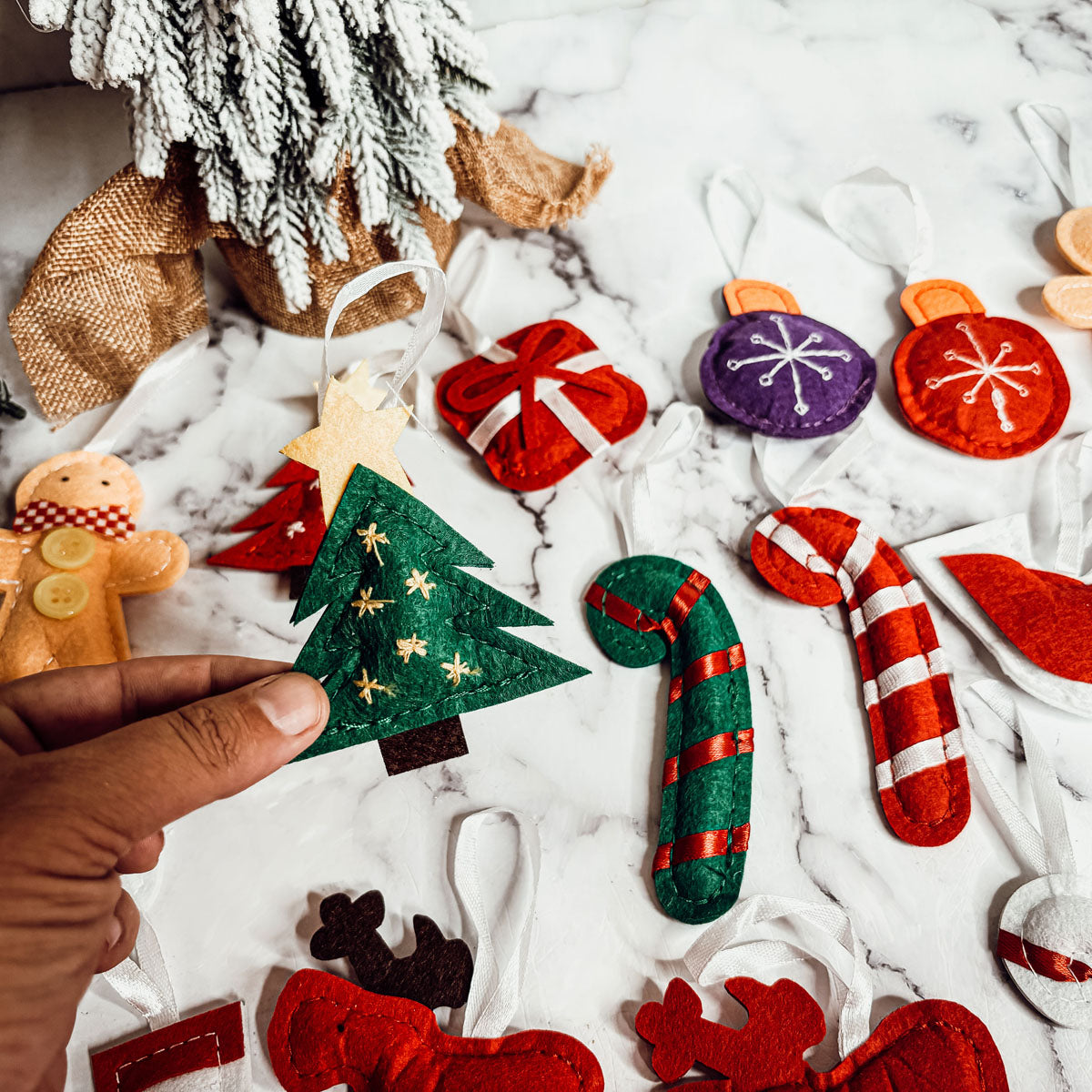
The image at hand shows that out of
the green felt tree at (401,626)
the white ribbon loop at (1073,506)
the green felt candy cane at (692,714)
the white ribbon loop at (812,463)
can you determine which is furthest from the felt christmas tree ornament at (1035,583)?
the green felt tree at (401,626)

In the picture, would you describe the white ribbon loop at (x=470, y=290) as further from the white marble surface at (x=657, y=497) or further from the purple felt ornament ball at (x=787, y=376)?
the purple felt ornament ball at (x=787, y=376)

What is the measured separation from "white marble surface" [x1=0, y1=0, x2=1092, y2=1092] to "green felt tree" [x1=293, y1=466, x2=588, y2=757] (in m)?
0.18

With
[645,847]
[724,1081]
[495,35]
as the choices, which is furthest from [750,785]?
[495,35]

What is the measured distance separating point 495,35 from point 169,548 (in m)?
0.84

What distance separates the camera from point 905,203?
1069mm

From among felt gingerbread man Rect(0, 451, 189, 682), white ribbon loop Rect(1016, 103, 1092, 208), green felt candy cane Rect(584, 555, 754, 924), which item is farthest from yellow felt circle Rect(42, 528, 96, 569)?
white ribbon loop Rect(1016, 103, 1092, 208)

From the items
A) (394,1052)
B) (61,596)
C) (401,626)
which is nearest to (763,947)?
(394,1052)

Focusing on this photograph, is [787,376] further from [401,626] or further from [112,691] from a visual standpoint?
[112,691]

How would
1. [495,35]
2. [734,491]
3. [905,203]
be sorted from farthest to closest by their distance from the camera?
[495,35] → [905,203] → [734,491]

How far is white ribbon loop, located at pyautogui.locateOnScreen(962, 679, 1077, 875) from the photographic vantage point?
73 centimetres

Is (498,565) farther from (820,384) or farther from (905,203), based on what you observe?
(905,203)

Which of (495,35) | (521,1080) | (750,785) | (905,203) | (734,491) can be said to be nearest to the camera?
(521,1080)

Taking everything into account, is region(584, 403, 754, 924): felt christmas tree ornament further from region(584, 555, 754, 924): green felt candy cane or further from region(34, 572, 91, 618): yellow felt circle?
region(34, 572, 91, 618): yellow felt circle

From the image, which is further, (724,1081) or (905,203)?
(905,203)
